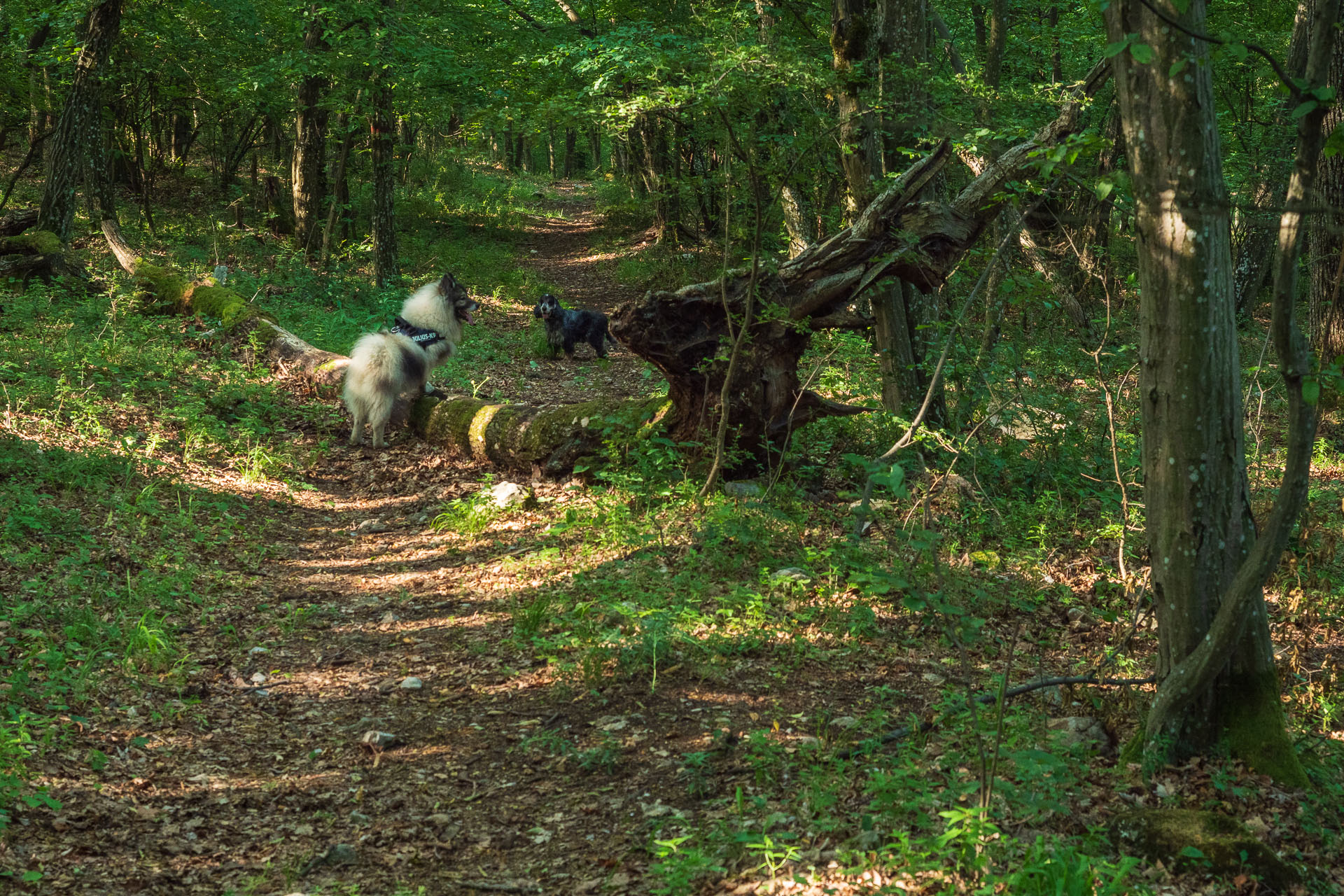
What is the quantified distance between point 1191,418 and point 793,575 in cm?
273

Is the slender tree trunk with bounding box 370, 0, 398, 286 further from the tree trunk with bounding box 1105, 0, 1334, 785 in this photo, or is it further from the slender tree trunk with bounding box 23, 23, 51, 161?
the tree trunk with bounding box 1105, 0, 1334, 785

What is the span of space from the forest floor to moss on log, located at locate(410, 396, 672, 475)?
72cm

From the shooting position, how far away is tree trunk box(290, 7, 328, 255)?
16312 millimetres

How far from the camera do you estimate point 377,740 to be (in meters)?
4.39

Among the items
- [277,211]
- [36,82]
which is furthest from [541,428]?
[36,82]

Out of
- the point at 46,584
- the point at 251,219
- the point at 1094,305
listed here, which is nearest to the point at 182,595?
the point at 46,584

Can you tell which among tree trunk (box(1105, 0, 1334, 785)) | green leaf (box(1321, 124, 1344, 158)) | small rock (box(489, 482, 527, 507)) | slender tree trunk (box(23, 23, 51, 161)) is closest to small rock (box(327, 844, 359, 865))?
tree trunk (box(1105, 0, 1334, 785))

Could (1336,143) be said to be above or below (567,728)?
above

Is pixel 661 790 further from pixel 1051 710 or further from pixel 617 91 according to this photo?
pixel 617 91

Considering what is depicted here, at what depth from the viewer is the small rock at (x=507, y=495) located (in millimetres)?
7605

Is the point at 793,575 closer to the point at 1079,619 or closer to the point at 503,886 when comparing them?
the point at 1079,619

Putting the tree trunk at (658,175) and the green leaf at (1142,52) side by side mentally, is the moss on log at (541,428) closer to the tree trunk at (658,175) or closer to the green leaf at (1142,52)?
the green leaf at (1142,52)

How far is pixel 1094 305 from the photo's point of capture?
11.4 meters

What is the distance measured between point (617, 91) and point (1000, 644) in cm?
792
